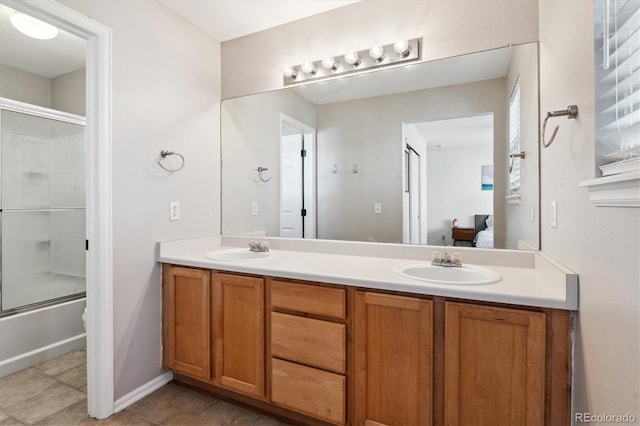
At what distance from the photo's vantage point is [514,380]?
1.21 meters

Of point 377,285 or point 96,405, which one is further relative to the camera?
point 96,405

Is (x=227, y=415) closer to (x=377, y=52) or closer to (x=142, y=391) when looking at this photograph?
(x=142, y=391)

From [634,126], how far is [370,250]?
1477mm

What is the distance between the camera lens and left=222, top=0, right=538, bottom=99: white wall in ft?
5.60

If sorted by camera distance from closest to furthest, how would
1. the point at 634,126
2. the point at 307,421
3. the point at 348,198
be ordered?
the point at 634,126, the point at 307,421, the point at 348,198

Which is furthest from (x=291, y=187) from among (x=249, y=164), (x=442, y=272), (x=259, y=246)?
(x=442, y=272)

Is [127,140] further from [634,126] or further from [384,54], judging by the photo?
[634,126]

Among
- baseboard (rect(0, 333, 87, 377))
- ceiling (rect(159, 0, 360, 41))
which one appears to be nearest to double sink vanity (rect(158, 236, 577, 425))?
baseboard (rect(0, 333, 87, 377))

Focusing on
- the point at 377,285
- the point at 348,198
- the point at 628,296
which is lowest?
the point at 377,285

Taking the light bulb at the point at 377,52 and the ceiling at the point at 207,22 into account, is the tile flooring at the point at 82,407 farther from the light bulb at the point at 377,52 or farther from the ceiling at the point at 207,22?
the ceiling at the point at 207,22

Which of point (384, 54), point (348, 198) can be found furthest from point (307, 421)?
point (384, 54)

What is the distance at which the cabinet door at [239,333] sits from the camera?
5.68 ft

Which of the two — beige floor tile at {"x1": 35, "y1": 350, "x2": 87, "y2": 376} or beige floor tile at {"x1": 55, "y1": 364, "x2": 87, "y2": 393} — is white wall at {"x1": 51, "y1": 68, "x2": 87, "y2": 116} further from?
beige floor tile at {"x1": 55, "y1": 364, "x2": 87, "y2": 393}

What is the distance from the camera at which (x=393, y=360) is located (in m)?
1.40
